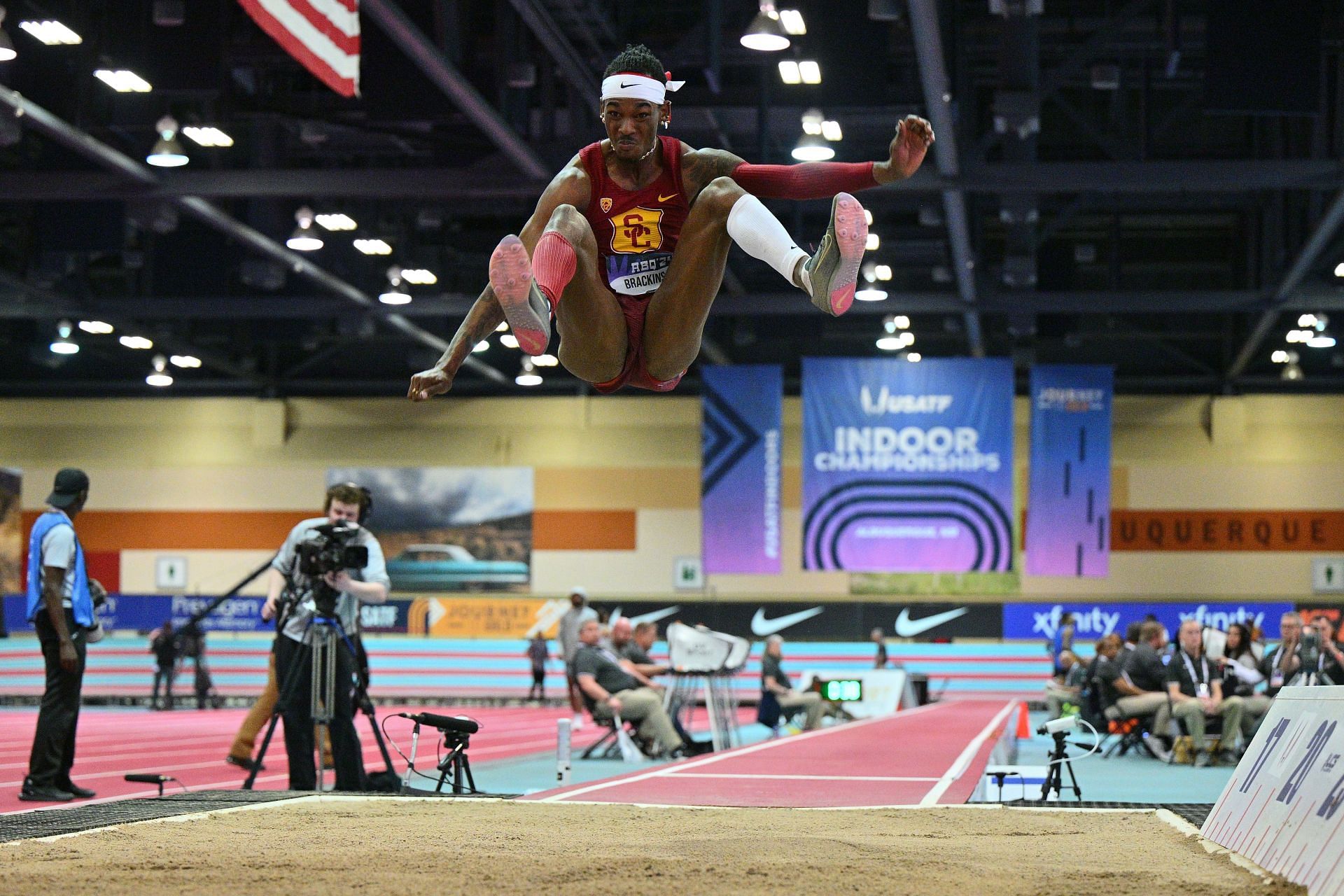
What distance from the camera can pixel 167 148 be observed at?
1316 centimetres

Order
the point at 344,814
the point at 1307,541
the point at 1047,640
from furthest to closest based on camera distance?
the point at 1307,541
the point at 1047,640
the point at 344,814

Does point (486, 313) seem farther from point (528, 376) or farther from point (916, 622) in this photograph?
point (916, 622)

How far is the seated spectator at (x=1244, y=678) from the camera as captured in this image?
13859mm

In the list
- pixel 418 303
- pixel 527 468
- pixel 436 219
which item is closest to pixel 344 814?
pixel 436 219

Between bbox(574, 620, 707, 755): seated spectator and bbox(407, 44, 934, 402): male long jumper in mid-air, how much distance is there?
790cm

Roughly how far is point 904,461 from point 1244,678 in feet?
17.6

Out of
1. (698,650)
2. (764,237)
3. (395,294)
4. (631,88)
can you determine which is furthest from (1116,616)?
(631,88)

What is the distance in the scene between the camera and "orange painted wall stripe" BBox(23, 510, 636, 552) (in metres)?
27.9

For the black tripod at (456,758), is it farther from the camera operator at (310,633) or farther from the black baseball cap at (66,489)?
the black baseball cap at (66,489)

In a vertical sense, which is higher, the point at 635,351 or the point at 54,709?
the point at 635,351

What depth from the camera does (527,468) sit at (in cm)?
2786

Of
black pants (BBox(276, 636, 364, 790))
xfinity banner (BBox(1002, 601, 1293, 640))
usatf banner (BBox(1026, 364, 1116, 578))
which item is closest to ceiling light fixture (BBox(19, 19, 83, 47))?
black pants (BBox(276, 636, 364, 790))

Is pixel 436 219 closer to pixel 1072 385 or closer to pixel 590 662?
pixel 590 662

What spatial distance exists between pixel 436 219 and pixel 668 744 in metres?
7.99
